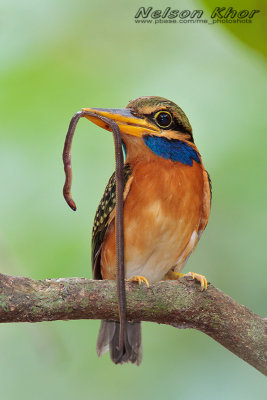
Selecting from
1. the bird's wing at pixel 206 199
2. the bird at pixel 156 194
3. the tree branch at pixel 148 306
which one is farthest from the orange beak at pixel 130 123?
the tree branch at pixel 148 306

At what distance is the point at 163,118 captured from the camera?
95.8 inches

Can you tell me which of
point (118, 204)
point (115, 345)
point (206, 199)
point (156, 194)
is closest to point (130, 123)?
point (156, 194)

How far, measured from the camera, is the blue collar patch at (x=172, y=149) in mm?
2447

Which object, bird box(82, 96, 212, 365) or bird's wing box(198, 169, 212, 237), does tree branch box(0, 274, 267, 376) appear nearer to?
bird box(82, 96, 212, 365)

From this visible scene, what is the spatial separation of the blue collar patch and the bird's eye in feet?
0.18

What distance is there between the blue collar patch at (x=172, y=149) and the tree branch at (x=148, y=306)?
611mm

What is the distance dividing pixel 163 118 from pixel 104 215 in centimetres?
49

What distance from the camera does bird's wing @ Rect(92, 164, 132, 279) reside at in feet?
8.31

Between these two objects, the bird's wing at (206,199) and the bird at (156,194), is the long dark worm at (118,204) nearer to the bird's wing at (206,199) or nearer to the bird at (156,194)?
the bird at (156,194)

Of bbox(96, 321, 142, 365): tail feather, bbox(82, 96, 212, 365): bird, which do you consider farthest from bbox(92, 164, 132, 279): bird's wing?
bbox(96, 321, 142, 365): tail feather

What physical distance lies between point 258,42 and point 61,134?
1.95 m

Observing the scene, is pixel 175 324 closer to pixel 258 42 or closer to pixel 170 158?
pixel 170 158

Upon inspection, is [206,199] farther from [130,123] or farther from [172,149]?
[130,123]

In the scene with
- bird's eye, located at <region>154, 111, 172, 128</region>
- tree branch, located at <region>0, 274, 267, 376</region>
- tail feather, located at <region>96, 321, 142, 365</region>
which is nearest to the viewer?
tree branch, located at <region>0, 274, 267, 376</region>
